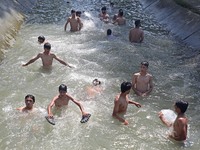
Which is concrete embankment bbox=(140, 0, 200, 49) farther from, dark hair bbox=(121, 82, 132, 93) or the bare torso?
dark hair bbox=(121, 82, 132, 93)

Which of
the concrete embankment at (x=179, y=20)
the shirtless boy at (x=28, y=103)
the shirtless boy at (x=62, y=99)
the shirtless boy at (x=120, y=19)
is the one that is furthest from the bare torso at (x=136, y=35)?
the shirtless boy at (x=28, y=103)

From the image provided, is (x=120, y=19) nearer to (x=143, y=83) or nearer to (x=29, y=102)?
(x=143, y=83)

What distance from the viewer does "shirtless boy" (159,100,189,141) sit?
7.72 metres

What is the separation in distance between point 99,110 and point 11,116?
2.29 m

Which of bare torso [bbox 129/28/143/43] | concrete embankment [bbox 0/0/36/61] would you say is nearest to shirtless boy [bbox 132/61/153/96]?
bare torso [bbox 129/28/143/43]

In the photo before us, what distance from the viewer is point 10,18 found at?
1645 centimetres

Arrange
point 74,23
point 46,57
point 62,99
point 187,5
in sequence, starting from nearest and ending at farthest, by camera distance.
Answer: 1. point 62,99
2. point 46,57
3. point 74,23
4. point 187,5

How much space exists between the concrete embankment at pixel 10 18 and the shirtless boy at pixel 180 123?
24.1ft

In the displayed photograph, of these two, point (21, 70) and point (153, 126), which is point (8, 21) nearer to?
point (21, 70)

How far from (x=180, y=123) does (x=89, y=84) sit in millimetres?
3983

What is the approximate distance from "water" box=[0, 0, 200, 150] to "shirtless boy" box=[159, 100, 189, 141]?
186 millimetres

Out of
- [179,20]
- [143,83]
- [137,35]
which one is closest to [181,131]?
[143,83]

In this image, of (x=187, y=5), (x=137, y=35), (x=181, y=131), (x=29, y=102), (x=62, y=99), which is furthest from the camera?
(x=187, y=5)

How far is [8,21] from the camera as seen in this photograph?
15922mm
